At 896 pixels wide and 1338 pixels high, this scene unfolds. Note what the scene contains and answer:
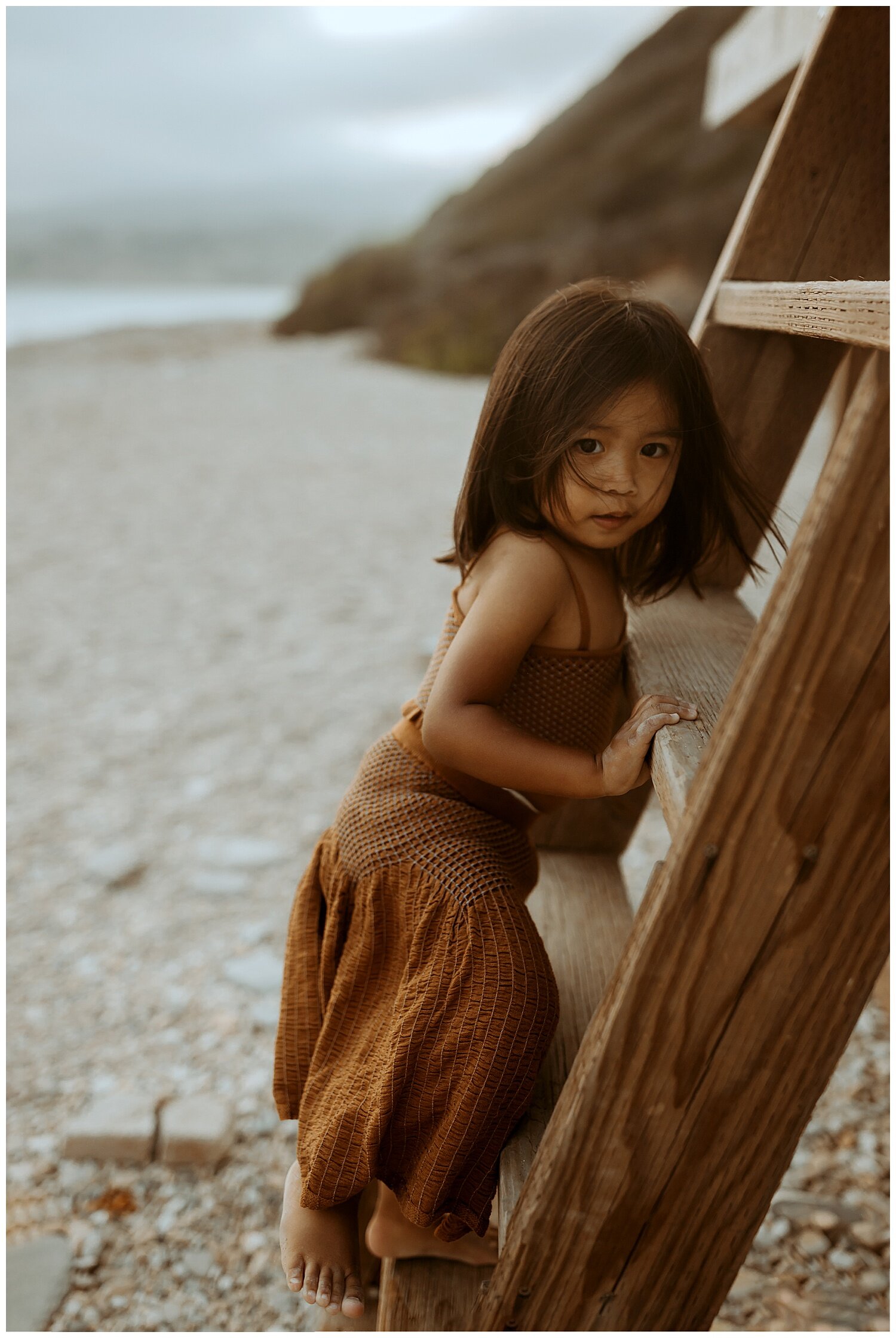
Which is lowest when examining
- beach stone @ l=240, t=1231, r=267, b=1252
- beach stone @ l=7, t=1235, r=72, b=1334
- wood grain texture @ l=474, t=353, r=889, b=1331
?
beach stone @ l=7, t=1235, r=72, b=1334

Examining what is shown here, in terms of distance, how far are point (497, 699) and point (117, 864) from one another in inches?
82.8

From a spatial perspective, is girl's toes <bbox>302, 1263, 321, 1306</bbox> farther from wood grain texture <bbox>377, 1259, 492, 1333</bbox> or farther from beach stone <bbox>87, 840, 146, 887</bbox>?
beach stone <bbox>87, 840, 146, 887</bbox>

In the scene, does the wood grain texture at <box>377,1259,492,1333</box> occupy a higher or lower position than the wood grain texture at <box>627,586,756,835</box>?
lower

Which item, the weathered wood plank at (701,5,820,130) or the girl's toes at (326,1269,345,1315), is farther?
the weathered wood plank at (701,5,820,130)

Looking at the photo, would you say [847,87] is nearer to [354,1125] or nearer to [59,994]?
[354,1125]

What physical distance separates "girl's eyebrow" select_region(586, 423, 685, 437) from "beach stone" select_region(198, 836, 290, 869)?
2100mm

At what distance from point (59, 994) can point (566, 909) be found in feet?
A: 4.72

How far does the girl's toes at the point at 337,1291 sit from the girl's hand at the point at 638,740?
0.69 metres

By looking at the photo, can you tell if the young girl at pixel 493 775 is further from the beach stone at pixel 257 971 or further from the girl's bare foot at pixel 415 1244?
the beach stone at pixel 257 971

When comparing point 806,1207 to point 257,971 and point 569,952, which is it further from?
point 257,971

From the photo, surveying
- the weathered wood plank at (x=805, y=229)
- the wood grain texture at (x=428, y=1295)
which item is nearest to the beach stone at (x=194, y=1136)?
the wood grain texture at (x=428, y=1295)

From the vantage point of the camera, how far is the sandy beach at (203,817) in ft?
6.05

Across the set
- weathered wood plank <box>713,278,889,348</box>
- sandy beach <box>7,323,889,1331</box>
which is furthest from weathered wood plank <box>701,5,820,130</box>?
sandy beach <box>7,323,889,1331</box>

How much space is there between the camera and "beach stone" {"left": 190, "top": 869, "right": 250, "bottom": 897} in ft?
9.61
